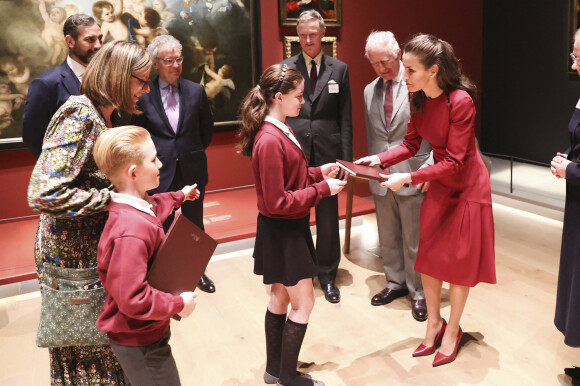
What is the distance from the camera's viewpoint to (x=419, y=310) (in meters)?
4.00

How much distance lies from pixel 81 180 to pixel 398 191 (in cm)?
258

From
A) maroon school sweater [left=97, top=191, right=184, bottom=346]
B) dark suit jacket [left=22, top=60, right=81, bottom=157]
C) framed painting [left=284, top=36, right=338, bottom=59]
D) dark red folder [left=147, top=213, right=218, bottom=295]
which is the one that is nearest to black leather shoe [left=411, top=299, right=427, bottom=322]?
dark red folder [left=147, top=213, right=218, bottom=295]

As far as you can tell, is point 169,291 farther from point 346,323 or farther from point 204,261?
point 346,323

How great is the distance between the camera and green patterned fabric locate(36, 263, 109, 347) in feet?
7.18

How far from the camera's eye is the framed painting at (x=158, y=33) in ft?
18.0

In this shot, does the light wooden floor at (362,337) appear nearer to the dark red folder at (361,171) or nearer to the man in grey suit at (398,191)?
the man in grey suit at (398,191)

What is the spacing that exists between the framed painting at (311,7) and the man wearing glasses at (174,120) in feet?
8.05

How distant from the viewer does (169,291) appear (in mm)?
2016

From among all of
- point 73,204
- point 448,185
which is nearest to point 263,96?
point 73,204

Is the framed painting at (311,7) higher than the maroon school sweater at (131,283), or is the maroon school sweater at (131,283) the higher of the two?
the framed painting at (311,7)

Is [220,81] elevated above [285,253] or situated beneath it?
elevated above

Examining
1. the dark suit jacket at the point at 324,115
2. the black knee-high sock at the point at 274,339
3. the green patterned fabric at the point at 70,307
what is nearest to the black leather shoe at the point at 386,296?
the dark suit jacket at the point at 324,115

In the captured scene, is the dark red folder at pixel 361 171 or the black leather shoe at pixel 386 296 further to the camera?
the black leather shoe at pixel 386 296

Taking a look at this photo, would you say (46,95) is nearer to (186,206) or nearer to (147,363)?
(186,206)
